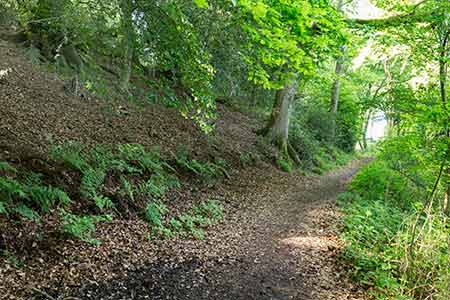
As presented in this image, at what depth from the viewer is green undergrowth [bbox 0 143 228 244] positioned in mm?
4746

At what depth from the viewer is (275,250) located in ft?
20.5

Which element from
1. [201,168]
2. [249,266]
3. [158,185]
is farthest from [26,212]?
[201,168]

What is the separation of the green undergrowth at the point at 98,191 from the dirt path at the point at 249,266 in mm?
671

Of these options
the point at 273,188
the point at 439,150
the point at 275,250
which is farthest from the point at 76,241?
the point at 273,188

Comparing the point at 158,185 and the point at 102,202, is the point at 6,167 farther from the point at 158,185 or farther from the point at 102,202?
the point at 158,185

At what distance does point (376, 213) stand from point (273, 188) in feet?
10.6

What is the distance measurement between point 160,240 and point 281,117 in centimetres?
1018

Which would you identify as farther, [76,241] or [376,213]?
[376,213]

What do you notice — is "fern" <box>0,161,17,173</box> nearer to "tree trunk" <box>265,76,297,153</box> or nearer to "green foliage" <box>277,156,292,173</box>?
"green foliage" <box>277,156,292,173</box>

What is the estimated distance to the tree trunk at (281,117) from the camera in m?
14.6

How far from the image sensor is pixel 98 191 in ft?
19.7

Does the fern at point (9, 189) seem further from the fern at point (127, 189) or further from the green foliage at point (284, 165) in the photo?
the green foliage at point (284, 165)

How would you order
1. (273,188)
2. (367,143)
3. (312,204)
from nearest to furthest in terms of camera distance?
1. (312,204)
2. (273,188)
3. (367,143)

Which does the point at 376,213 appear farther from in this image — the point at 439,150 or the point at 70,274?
the point at 70,274
